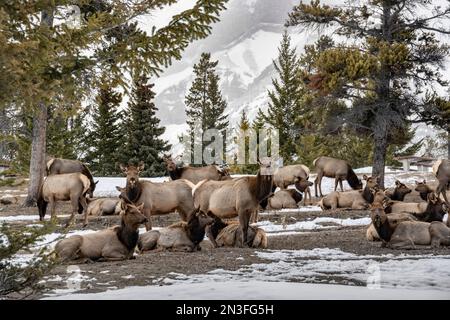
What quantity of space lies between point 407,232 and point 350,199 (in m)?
8.95

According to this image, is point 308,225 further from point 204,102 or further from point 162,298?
point 204,102

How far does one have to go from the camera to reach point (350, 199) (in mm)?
20234

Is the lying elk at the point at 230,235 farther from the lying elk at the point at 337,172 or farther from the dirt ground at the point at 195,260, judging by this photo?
the lying elk at the point at 337,172

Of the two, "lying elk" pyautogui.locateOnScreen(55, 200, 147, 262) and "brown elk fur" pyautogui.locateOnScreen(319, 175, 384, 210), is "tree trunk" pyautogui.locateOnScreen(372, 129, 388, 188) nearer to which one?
"brown elk fur" pyautogui.locateOnScreen(319, 175, 384, 210)

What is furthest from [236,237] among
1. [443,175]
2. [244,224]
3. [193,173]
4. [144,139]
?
[144,139]

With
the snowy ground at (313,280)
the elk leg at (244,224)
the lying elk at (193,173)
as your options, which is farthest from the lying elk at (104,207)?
the snowy ground at (313,280)

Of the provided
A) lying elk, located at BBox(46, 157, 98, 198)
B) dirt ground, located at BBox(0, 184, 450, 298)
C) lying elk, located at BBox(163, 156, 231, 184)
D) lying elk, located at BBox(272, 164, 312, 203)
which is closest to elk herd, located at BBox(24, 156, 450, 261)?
dirt ground, located at BBox(0, 184, 450, 298)

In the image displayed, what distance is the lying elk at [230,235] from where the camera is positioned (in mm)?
11469

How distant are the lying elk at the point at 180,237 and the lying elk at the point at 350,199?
31.9 feet

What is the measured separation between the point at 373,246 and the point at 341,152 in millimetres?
42574

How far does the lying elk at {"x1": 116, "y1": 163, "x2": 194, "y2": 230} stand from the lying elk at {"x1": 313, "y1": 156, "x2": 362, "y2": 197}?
12098 mm

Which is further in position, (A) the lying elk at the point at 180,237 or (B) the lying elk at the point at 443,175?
(B) the lying elk at the point at 443,175

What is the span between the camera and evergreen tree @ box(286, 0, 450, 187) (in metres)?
22.5

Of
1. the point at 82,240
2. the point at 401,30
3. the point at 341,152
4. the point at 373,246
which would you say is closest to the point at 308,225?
the point at 373,246
